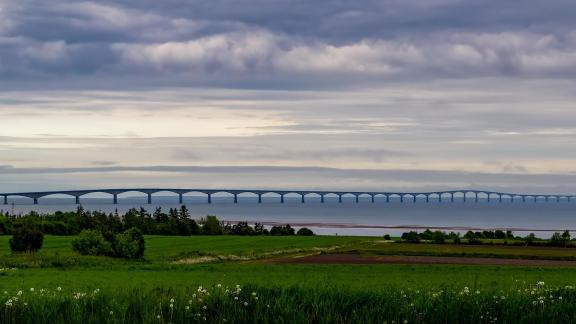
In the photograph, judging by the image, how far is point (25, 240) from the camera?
194 feet

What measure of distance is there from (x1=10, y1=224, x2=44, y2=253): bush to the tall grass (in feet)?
143

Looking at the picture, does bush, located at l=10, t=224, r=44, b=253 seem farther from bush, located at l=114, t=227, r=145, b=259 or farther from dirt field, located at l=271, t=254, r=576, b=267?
dirt field, located at l=271, t=254, r=576, b=267

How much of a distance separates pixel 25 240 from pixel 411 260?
29773 mm

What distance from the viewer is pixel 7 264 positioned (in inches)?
2056

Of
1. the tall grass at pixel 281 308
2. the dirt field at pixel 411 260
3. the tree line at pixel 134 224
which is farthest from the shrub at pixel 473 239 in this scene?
the tall grass at pixel 281 308

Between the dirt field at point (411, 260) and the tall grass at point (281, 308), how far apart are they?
141ft

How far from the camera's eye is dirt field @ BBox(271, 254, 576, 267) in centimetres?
6097

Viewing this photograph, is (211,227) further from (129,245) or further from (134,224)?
(129,245)

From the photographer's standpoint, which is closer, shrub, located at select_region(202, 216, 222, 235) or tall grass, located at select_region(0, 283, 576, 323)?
tall grass, located at select_region(0, 283, 576, 323)

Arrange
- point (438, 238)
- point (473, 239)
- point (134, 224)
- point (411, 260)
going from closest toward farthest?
point (411, 260), point (473, 239), point (438, 238), point (134, 224)

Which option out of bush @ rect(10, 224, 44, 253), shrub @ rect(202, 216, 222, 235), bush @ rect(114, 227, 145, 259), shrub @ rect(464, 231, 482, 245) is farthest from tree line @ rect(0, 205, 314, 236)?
bush @ rect(114, 227, 145, 259)

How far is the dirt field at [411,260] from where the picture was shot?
2400 inches

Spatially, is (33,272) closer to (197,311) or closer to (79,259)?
(79,259)

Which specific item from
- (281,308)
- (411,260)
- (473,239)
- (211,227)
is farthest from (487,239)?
(281,308)
